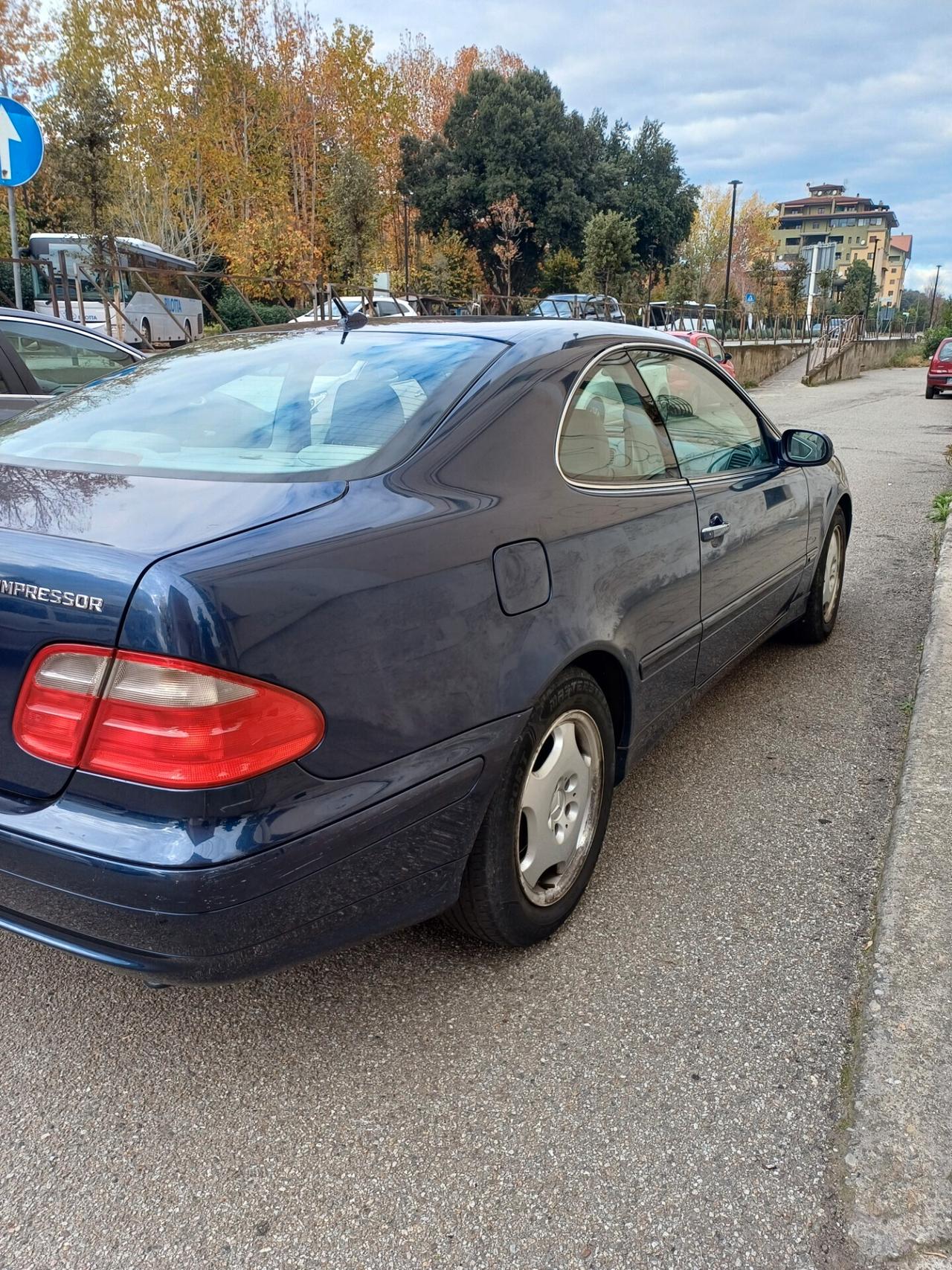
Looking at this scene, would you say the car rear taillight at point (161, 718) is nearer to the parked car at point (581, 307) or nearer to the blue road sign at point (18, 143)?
the blue road sign at point (18, 143)

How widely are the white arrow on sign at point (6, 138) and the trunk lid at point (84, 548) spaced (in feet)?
20.0

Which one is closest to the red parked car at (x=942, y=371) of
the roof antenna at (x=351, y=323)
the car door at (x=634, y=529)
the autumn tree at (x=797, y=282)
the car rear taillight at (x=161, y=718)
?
the autumn tree at (x=797, y=282)

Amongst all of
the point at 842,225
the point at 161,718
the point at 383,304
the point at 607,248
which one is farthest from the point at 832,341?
the point at 842,225

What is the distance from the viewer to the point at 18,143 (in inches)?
270

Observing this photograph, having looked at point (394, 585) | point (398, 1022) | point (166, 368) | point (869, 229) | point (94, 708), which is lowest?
point (398, 1022)

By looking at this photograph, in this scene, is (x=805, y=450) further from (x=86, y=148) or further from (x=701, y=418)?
(x=86, y=148)

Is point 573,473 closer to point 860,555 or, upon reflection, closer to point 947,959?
point 947,959

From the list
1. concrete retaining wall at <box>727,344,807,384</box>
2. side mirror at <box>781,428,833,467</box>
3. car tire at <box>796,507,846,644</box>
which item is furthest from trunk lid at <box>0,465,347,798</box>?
concrete retaining wall at <box>727,344,807,384</box>

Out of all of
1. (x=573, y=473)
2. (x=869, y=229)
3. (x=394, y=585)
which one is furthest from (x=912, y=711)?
(x=869, y=229)

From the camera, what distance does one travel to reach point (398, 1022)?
2.28 metres

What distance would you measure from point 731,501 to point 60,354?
15.5ft

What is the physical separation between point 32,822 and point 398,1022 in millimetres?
972

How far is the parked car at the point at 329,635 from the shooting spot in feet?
5.53

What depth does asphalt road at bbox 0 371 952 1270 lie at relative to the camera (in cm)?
173
